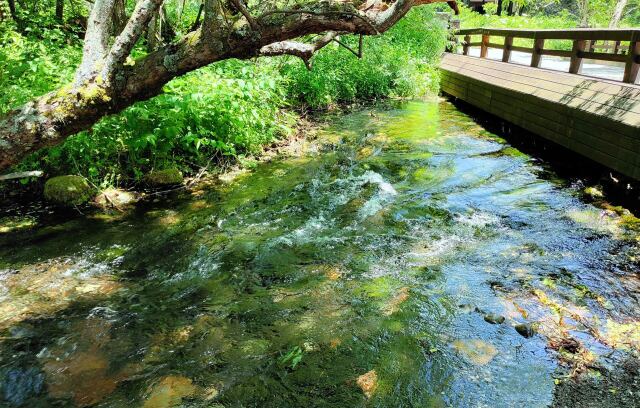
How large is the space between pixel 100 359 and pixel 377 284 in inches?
121

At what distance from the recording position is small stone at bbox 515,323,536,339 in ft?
14.6

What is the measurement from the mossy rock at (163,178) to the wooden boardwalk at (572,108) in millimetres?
7800

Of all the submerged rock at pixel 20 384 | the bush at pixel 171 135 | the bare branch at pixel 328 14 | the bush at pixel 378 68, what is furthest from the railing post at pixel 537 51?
the submerged rock at pixel 20 384

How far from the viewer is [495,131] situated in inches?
510

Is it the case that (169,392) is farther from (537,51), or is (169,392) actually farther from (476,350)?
(537,51)

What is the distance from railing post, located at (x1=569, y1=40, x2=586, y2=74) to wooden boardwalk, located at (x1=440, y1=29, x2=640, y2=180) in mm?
236

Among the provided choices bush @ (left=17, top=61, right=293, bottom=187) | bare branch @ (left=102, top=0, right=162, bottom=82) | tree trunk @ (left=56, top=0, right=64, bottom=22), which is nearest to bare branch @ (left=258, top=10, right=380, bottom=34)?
bare branch @ (left=102, top=0, right=162, bottom=82)

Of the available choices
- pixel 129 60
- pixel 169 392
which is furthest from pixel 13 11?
pixel 169 392

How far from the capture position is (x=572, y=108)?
8.88 m

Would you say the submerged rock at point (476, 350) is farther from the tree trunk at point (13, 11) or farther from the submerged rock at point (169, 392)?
the tree trunk at point (13, 11)

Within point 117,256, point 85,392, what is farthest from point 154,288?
point 85,392

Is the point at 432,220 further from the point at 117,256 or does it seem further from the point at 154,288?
the point at 117,256

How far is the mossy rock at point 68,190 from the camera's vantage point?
25.0 ft

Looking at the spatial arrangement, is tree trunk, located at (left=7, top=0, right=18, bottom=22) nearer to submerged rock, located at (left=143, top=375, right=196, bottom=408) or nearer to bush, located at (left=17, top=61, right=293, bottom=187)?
bush, located at (left=17, top=61, right=293, bottom=187)
